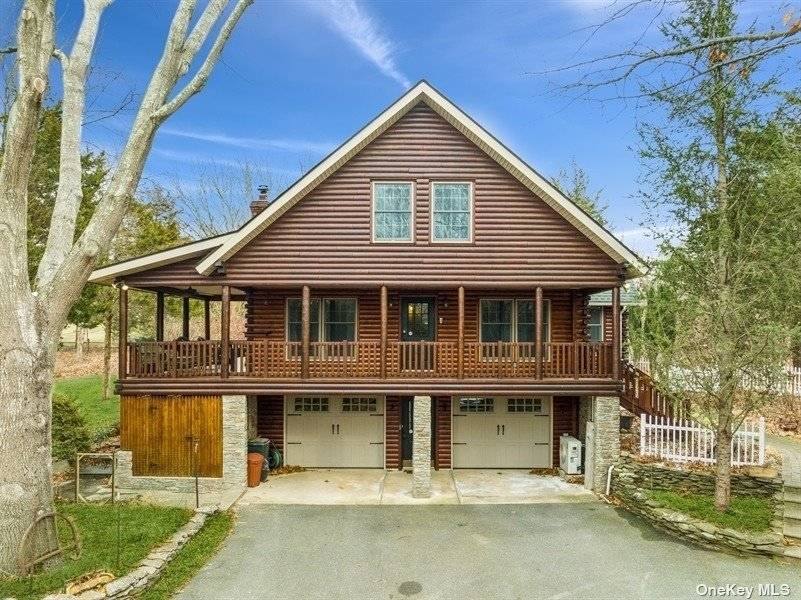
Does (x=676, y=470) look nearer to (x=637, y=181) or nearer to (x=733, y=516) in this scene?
(x=733, y=516)

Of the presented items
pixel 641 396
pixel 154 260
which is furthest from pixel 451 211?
pixel 154 260

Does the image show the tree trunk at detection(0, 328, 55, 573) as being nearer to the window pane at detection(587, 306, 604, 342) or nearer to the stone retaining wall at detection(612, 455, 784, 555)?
the stone retaining wall at detection(612, 455, 784, 555)

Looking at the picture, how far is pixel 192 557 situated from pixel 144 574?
3.98 ft

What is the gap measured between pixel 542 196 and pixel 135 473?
40.8 feet

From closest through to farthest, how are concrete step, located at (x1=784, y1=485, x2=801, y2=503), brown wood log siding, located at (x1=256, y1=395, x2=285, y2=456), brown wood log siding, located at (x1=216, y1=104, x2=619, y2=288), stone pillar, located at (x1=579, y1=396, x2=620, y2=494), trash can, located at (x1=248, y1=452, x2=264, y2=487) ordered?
concrete step, located at (x1=784, y1=485, x2=801, y2=503) → stone pillar, located at (x1=579, y1=396, x2=620, y2=494) → trash can, located at (x1=248, y1=452, x2=264, y2=487) → brown wood log siding, located at (x1=216, y1=104, x2=619, y2=288) → brown wood log siding, located at (x1=256, y1=395, x2=285, y2=456)

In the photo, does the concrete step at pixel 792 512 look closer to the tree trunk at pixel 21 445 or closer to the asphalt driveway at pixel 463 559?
the asphalt driveway at pixel 463 559

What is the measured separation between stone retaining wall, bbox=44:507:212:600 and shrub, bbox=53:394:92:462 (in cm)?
593

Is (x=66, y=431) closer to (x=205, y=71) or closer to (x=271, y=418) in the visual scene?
(x=271, y=418)

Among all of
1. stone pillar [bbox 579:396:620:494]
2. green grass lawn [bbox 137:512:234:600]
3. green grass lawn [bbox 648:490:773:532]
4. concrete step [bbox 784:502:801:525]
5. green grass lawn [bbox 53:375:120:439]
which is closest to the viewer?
green grass lawn [bbox 137:512:234:600]

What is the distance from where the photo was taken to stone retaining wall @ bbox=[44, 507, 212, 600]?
22.3 feet

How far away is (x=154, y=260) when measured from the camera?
12.6 m

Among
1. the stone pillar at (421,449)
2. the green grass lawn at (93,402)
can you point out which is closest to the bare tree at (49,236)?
the stone pillar at (421,449)

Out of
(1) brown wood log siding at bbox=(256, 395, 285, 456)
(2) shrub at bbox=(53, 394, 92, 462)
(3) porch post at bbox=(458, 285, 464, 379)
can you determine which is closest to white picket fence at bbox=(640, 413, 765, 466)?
(3) porch post at bbox=(458, 285, 464, 379)

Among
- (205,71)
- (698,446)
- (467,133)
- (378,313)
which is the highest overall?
(467,133)
